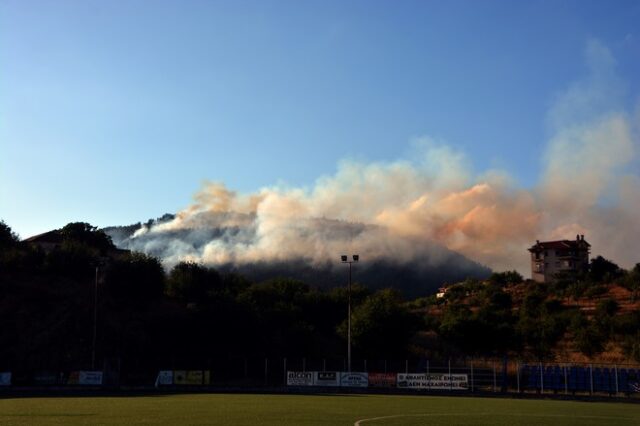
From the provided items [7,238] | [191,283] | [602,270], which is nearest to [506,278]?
[602,270]

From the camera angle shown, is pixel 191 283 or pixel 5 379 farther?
pixel 191 283

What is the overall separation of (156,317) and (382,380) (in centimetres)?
4384

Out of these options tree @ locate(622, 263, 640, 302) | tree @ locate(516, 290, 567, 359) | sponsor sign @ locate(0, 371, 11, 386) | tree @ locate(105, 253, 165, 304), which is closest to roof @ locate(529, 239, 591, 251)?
tree @ locate(622, 263, 640, 302)

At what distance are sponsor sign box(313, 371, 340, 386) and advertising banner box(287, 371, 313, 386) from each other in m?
0.47

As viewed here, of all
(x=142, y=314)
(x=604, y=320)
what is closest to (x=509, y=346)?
(x=604, y=320)

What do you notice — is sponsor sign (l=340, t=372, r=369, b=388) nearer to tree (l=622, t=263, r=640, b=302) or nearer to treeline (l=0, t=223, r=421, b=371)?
treeline (l=0, t=223, r=421, b=371)

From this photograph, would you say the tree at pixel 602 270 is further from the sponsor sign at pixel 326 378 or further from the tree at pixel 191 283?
the sponsor sign at pixel 326 378

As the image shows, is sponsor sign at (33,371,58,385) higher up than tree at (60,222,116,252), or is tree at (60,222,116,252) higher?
tree at (60,222,116,252)

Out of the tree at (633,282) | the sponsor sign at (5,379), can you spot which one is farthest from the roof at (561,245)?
the sponsor sign at (5,379)

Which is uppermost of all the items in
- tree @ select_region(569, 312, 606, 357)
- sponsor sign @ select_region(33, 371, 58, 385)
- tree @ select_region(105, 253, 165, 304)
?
tree @ select_region(105, 253, 165, 304)

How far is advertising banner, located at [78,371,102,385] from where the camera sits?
62656 mm

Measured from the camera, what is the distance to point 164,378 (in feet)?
208

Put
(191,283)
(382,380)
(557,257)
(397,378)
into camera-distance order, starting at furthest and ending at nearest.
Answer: (557,257)
(191,283)
(382,380)
(397,378)

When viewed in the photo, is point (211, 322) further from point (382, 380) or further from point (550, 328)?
point (550, 328)
